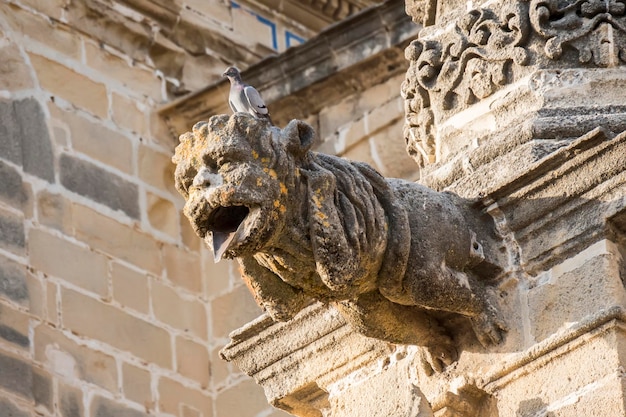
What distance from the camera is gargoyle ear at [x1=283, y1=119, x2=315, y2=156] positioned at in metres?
5.13

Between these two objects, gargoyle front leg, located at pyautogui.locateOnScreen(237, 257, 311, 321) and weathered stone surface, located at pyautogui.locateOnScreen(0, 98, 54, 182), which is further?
weathered stone surface, located at pyautogui.locateOnScreen(0, 98, 54, 182)

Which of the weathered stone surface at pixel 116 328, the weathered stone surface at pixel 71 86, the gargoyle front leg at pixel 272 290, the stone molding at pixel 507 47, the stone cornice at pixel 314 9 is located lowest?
the gargoyle front leg at pixel 272 290

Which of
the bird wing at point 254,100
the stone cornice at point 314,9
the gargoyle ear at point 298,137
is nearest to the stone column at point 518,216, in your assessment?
the gargoyle ear at point 298,137

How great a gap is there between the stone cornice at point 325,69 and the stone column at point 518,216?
3607 millimetres

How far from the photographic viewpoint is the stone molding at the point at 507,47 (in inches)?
230

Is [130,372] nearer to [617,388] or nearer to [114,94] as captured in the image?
[114,94]

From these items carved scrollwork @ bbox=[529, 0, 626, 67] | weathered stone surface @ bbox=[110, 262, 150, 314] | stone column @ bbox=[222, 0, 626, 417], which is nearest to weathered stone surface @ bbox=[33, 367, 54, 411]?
weathered stone surface @ bbox=[110, 262, 150, 314]

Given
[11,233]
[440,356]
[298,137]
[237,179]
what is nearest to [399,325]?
[440,356]

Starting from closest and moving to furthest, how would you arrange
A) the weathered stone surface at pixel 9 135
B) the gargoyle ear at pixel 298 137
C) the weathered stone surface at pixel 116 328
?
the gargoyle ear at pixel 298 137, the weathered stone surface at pixel 116 328, the weathered stone surface at pixel 9 135

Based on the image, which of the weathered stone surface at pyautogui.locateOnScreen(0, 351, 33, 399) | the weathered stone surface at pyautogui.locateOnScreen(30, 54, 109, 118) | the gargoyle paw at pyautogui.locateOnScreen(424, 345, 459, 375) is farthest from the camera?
the weathered stone surface at pyautogui.locateOnScreen(30, 54, 109, 118)

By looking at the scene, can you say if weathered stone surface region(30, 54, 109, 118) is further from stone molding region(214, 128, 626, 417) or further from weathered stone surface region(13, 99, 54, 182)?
stone molding region(214, 128, 626, 417)

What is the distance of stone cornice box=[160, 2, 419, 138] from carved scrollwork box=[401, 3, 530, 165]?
3.72 metres

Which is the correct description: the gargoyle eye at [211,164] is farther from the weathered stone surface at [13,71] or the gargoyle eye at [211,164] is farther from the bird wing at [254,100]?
the weathered stone surface at [13,71]

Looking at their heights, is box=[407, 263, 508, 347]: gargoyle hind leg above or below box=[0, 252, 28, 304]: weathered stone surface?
below
